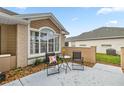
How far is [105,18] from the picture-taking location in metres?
17.5

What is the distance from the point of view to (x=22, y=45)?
766 centimetres

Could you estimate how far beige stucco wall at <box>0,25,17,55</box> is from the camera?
7.38 meters

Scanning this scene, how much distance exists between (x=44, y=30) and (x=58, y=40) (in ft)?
7.42

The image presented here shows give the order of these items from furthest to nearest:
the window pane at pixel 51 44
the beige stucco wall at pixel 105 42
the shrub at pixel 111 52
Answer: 1. the shrub at pixel 111 52
2. the beige stucco wall at pixel 105 42
3. the window pane at pixel 51 44

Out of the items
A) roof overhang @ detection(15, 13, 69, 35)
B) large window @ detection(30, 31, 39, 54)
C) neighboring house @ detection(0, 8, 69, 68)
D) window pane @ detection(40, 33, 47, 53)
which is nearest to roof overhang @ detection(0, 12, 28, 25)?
neighboring house @ detection(0, 8, 69, 68)

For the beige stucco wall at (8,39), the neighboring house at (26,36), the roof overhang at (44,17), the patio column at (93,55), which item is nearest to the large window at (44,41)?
the neighboring house at (26,36)

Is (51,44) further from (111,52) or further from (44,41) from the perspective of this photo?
(111,52)

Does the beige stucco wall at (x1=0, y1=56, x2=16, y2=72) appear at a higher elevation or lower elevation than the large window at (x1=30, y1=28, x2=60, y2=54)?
lower

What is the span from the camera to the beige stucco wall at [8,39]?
738cm

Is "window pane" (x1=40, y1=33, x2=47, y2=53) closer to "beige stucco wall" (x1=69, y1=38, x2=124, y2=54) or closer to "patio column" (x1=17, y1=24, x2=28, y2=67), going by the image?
"patio column" (x1=17, y1=24, x2=28, y2=67)

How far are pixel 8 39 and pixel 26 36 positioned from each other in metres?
1.08

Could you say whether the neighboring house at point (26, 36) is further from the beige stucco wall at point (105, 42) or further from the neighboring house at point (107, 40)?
the beige stucco wall at point (105, 42)
